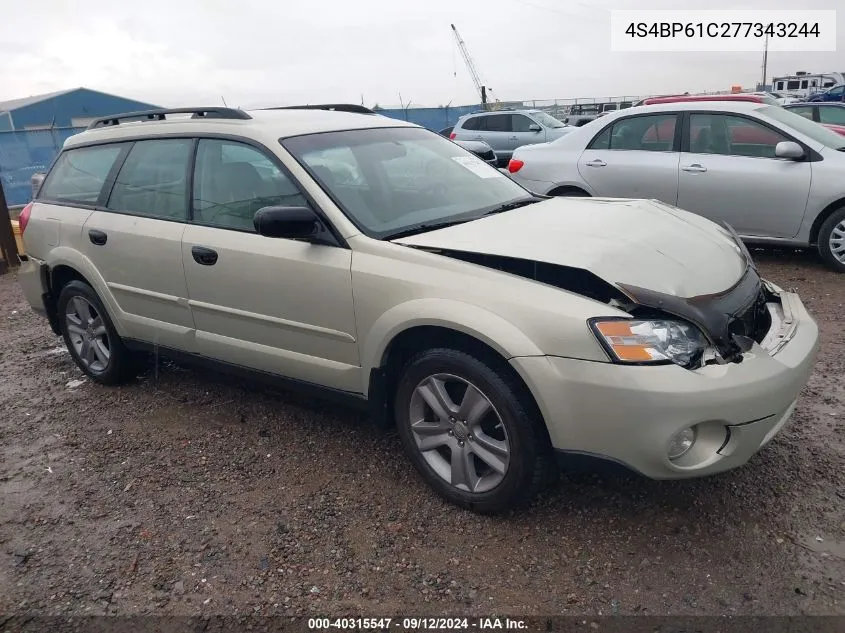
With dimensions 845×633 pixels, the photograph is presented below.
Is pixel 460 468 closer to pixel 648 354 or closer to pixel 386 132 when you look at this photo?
pixel 648 354

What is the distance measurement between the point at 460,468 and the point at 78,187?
10.6ft

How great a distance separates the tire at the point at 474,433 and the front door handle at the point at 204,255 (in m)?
1.25

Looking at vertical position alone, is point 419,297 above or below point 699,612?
above

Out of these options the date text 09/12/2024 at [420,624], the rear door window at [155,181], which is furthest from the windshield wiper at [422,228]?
the date text 09/12/2024 at [420,624]

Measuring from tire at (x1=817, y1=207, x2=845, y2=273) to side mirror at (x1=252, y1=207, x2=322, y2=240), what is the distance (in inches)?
200

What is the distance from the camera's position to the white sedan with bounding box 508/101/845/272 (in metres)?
6.09

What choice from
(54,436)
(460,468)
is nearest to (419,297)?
(460,468)

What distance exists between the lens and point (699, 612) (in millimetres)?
2328

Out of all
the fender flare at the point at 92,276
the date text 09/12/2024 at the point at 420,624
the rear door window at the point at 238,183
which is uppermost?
the rear door window at the point at 238,183

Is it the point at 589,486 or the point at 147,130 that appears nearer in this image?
the point at 589,486

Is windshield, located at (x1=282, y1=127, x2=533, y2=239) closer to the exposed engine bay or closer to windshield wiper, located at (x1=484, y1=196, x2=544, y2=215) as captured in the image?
windshield wiper, located at (x1=484, y1=196, x2=544, y2=215)

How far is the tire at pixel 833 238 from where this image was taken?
6.03m

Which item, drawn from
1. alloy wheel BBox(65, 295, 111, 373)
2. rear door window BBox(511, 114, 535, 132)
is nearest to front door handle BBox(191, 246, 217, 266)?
alloy wheel BBox(65, 295, 111, 373)

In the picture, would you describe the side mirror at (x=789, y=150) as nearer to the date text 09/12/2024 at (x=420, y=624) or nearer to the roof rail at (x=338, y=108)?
the roof rail at (x=338, y=108)
